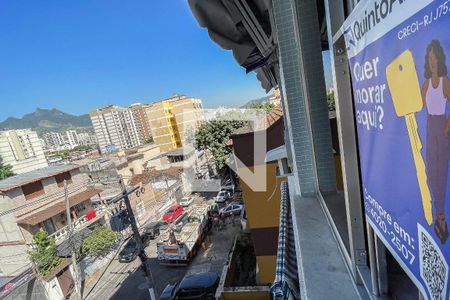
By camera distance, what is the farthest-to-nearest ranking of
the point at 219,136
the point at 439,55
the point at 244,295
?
the point at 219,136
the point at 244,295
the point at 439,55

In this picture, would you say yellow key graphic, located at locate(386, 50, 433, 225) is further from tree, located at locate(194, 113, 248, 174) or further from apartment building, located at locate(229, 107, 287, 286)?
tree, located at locate(194, 113, 248, 174)

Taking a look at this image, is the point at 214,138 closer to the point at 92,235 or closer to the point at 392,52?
the point at 92,235

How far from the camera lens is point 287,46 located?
2.71m

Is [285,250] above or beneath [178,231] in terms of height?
A: above

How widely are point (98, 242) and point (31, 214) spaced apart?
391 centimetres

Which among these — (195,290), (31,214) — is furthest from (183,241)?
(31,214)

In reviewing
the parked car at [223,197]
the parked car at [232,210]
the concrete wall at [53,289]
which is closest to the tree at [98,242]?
the concrete wall at [53,289]

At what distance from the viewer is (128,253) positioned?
14.6m

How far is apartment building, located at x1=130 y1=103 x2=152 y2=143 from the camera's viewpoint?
74.1 metres

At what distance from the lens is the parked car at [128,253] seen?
14.1 m

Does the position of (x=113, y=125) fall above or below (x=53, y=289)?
above

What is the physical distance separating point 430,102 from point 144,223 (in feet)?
62.1

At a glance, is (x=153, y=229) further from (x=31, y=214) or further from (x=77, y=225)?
(x=31, y=214)

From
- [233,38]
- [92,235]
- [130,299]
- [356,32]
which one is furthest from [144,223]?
[356,32]
